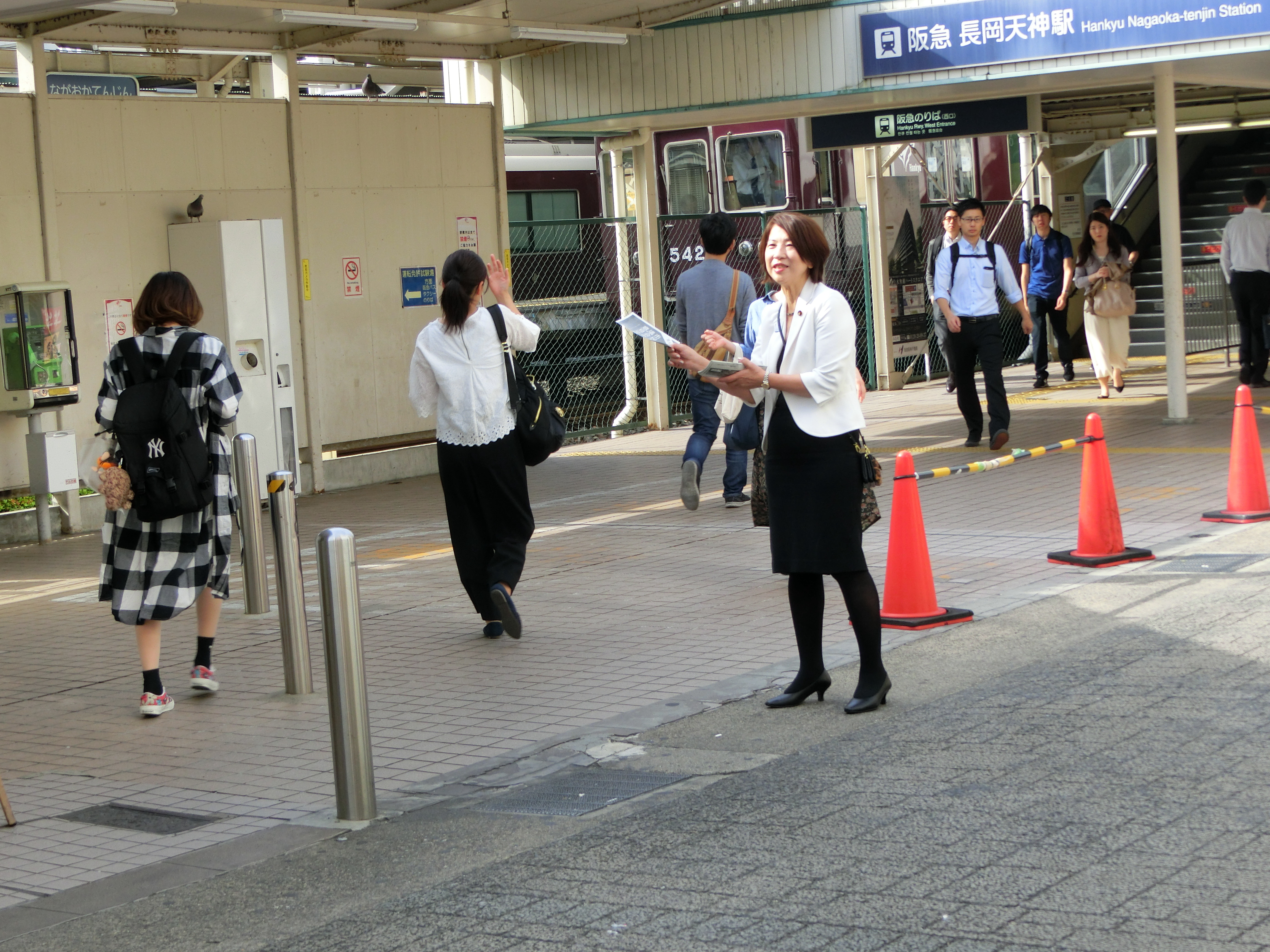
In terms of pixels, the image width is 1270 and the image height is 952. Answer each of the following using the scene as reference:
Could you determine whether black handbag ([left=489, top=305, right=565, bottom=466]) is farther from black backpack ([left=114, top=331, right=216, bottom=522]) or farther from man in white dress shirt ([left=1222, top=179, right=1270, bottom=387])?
man in white dress shirt ([left=1222, top=179, right=1270, bottom=387])

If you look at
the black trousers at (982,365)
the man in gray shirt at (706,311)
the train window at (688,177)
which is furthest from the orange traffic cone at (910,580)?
the train window at (688,177)

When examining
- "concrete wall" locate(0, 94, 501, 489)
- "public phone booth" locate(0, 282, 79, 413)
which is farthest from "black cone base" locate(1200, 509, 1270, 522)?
"public phone booth" locate(0, 282, 79, 413)

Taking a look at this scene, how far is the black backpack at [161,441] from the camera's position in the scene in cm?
647

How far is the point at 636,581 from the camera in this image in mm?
8859

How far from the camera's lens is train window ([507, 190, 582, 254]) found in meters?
17.8

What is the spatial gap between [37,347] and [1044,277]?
11361 mm

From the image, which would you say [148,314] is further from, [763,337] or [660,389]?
[660,389]

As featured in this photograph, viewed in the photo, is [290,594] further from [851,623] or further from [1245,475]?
[1245,475]

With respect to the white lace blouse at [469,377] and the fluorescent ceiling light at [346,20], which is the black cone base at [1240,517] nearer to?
the white lace blouse at [469,377]

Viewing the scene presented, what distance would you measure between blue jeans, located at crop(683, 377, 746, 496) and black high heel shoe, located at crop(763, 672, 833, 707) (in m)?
4.55

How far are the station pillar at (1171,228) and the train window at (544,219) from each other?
20.7 ft

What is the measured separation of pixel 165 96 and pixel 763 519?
20.9 ft

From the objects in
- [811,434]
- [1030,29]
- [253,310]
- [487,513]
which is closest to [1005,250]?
[1030,29]

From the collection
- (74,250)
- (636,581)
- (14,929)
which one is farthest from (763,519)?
(74,250)
